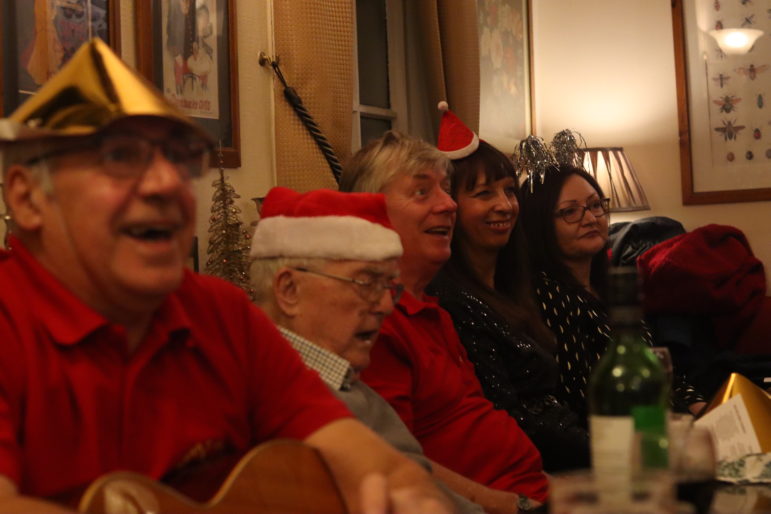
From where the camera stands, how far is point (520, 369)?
8.32ft

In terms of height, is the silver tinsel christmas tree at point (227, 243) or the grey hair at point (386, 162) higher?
the grey hair at point (386, 162)

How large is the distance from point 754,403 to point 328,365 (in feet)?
3.03

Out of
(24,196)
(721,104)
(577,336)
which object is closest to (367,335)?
(24,196)

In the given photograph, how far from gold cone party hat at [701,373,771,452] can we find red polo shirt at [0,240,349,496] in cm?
96

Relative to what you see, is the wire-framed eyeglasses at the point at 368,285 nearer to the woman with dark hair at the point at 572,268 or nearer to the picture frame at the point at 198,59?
the picture frame at the point at 198,59

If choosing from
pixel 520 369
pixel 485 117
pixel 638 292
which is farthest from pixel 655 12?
pixel 638 292

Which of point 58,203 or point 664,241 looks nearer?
point 58,203

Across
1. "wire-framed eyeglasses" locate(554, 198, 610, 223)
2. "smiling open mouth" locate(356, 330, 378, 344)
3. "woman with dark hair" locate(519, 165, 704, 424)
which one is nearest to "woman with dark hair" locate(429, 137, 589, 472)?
"woman with dark hair" locate(519, 165, 704, 424)

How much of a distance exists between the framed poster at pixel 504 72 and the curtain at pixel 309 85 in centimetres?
153

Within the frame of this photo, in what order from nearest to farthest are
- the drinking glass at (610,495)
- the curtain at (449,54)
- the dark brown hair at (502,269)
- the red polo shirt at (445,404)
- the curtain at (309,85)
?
the drinking glass at (610,495), the red polo shirt at (445,404), the dark brown hair at (502,269), the curtain at (309,85), the curtain at (449,54)

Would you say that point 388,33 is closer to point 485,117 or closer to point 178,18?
point 485,117

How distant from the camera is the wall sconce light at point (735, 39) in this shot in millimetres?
4832

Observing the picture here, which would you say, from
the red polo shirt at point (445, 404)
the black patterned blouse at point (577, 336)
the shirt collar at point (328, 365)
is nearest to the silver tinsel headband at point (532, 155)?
the black patterned blouse at point (577, 336)

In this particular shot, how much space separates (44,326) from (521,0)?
435cm
